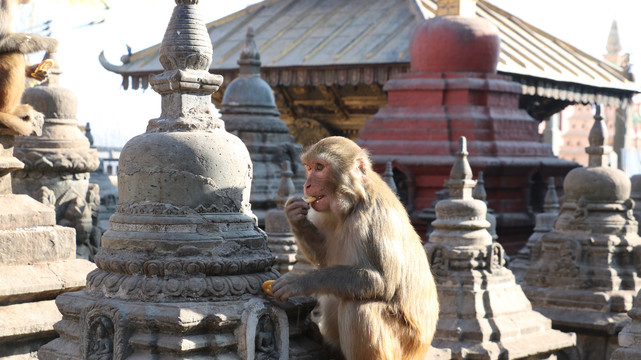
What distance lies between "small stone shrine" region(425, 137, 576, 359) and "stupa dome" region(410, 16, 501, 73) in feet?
20.8

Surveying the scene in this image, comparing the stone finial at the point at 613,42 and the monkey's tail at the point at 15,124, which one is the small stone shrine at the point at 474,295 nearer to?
the monkey's tail at the point at 15,124

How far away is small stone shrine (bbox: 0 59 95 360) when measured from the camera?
3.97 m

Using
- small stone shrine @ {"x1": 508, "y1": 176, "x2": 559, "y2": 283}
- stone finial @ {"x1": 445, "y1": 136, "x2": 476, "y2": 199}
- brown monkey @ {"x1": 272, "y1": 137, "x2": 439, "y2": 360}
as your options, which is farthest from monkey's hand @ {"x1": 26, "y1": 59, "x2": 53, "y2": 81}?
small stone shrine @ {"x1": 508, "y1": 176, "x2": 559, "y2": 283}

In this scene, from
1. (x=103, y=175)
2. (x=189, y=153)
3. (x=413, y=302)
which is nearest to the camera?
(x=189, y=153)

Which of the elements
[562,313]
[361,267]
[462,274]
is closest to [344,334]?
[361,267]

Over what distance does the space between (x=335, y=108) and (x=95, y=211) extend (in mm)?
10238

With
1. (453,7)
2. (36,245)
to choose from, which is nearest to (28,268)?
(36,245)

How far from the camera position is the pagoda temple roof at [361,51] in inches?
597

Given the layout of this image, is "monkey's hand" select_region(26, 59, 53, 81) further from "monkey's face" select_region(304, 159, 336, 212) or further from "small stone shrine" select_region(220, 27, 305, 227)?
"small stone shrine" select_region(220, 27, 305, 227)

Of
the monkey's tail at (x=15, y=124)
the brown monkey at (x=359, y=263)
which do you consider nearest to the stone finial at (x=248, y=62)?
the monkey's tail at (x=15, y=124)

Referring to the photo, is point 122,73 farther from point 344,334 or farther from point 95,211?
point 344,334

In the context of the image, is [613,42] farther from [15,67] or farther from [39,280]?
[39,280]

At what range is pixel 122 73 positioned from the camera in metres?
18.0

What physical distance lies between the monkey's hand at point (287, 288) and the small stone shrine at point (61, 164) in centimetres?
362
